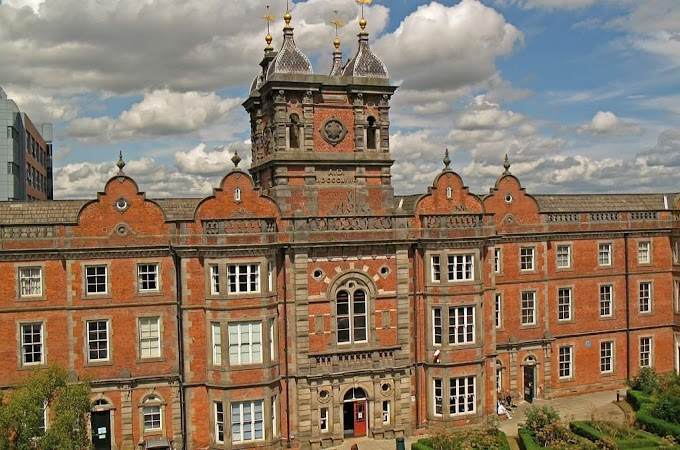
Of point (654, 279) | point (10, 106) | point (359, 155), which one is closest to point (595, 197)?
point (654, 279)

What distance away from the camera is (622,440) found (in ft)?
106

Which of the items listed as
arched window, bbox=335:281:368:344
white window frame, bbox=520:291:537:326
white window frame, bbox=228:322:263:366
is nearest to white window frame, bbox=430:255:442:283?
arched window, bbox=335:281:368:344

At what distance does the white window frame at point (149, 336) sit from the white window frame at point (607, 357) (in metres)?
30.7

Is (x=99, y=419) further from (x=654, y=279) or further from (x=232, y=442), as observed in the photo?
(x=654, y=279)

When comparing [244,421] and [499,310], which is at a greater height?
[499,310]

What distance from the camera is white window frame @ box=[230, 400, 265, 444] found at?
108 ft

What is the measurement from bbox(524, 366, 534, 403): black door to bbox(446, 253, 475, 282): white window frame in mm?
10245

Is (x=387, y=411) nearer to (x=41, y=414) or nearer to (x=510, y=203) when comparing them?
(x=510, y=203)

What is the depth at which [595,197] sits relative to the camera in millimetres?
47688

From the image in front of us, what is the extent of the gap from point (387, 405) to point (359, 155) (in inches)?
598

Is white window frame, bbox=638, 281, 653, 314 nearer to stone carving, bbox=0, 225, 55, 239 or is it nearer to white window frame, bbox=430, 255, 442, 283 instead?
white window frame, bbox=430, 255, 442, 283

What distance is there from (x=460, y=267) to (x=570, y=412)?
40.7 ft

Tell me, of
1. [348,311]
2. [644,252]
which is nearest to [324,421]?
[348,311]

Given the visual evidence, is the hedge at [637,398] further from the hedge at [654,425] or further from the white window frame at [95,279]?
the white window frame at [95,279]
